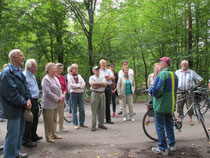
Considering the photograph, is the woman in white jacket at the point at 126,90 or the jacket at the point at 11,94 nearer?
the jacket at the point at 11,94

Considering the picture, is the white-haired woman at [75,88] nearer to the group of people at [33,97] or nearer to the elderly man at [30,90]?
the group of people at [33,97]

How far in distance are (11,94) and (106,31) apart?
12137mm

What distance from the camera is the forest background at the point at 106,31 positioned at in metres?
11.3

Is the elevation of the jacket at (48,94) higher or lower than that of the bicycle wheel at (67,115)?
higher

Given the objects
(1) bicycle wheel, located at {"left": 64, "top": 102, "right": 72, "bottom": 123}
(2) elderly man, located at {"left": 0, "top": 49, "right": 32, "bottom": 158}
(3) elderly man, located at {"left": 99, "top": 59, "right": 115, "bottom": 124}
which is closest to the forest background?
(1) bicycle wheel, located at {"left": 64, "top": 102, "right": 72, "bottom": 123}

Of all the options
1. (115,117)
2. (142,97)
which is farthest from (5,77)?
(142,97)

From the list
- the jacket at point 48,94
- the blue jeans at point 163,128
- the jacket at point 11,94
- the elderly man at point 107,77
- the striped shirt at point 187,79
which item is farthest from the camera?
the elderly man at point 107,77

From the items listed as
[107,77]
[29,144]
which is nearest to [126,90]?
[107,77]

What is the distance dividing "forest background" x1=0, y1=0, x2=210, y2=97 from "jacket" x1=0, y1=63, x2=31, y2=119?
8176 millimetres

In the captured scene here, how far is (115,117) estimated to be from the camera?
815 centimetres

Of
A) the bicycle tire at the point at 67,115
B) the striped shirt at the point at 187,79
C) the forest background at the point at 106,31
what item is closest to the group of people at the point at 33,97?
the bicycle tire at the point at 67,115

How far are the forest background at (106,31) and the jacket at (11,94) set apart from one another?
26.8 ft

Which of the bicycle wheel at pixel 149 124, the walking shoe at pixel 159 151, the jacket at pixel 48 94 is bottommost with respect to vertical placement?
the walking shoe at pixel 159 151

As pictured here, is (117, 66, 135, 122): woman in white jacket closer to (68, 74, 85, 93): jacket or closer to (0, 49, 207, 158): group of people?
(0, 49, 207, 158): group of people
